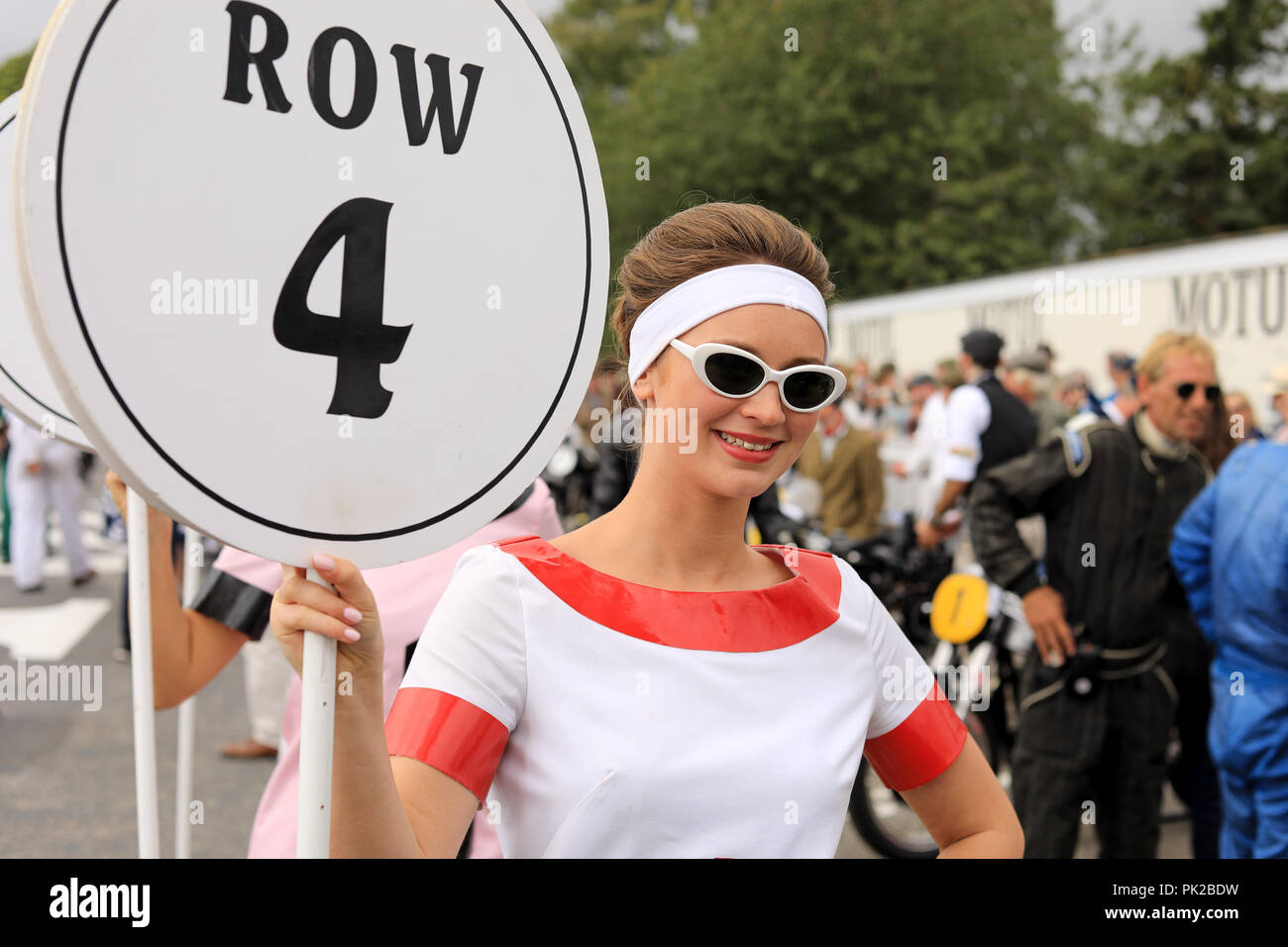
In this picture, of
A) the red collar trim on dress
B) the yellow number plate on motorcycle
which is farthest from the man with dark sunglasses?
the red collar trim on dress

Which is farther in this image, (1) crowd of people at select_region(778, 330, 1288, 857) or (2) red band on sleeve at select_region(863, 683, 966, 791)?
(1) crowd of people at select_region(778, 330, 1288, 857)

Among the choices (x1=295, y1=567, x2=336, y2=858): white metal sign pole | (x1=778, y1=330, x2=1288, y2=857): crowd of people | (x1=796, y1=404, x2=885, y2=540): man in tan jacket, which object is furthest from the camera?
(x1=796, y1=404, x2=885, y2=540): man in tan jacket

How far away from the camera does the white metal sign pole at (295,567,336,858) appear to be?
1172mm

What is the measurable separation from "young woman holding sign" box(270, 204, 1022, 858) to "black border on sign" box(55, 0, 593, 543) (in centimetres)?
23

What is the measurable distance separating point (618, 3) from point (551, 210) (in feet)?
170

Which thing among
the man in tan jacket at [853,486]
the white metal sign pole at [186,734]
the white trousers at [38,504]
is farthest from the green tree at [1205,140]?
the white metal sign pole at [186,734]

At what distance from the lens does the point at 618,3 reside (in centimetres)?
4944

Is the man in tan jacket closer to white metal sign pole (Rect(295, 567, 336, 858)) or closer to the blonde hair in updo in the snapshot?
the blonde hair in updo

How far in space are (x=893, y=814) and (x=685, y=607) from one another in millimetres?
4250

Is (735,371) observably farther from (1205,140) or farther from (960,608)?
(1205,140)

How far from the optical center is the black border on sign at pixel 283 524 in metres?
1.00

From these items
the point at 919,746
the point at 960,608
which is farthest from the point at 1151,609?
the point at 919,746

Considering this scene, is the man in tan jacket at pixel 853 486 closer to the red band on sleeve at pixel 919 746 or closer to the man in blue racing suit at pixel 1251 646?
the man in blue racing suit at pixel 1251 646
